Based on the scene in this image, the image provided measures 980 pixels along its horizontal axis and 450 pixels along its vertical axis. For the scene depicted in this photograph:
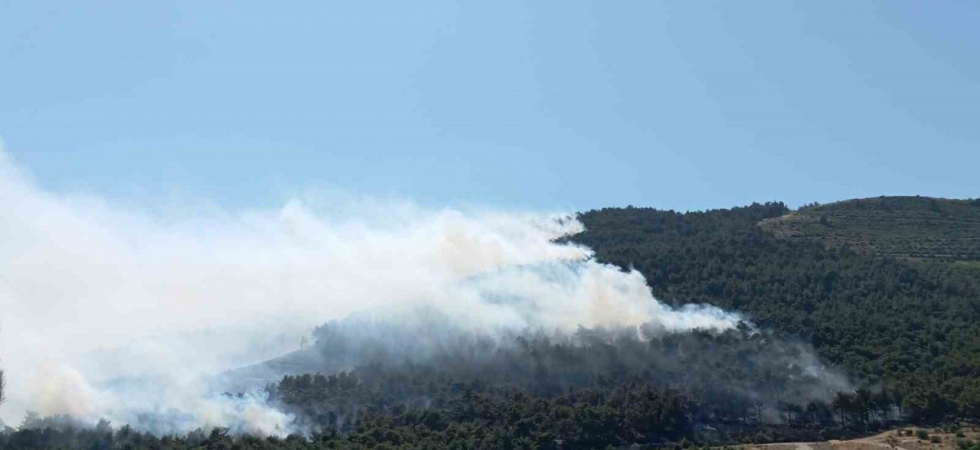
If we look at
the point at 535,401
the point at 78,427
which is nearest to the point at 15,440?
the point at 78,427

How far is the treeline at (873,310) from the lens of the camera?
437ft

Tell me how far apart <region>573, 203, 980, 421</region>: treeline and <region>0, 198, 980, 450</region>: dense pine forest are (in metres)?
0.33

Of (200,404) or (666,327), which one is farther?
(666,327)

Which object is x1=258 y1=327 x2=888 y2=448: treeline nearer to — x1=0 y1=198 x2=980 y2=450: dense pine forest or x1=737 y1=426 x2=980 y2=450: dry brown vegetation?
x1=0 y1=198 x2=980 y2=450: dense pine forest

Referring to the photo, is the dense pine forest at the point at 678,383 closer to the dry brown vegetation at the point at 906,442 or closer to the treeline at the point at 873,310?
the treeline at the point at 873,310

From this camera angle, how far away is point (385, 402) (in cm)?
13412

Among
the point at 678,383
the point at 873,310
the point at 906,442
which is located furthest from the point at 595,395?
the point at 873,310

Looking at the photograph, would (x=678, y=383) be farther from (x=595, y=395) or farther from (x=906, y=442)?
(x=906, y=442)

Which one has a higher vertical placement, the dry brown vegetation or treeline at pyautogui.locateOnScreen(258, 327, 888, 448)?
treeline at pyautogui.locateOnScreen(258, 327, 888, 448)

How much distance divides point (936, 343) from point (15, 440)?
127 m

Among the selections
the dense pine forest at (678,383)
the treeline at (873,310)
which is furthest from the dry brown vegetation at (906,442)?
the treeline at (873,310)

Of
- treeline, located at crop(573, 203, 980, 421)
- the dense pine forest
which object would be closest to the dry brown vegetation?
the dense pine forest

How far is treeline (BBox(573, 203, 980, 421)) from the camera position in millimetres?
133250

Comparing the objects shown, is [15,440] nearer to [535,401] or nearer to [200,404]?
[200,404]
